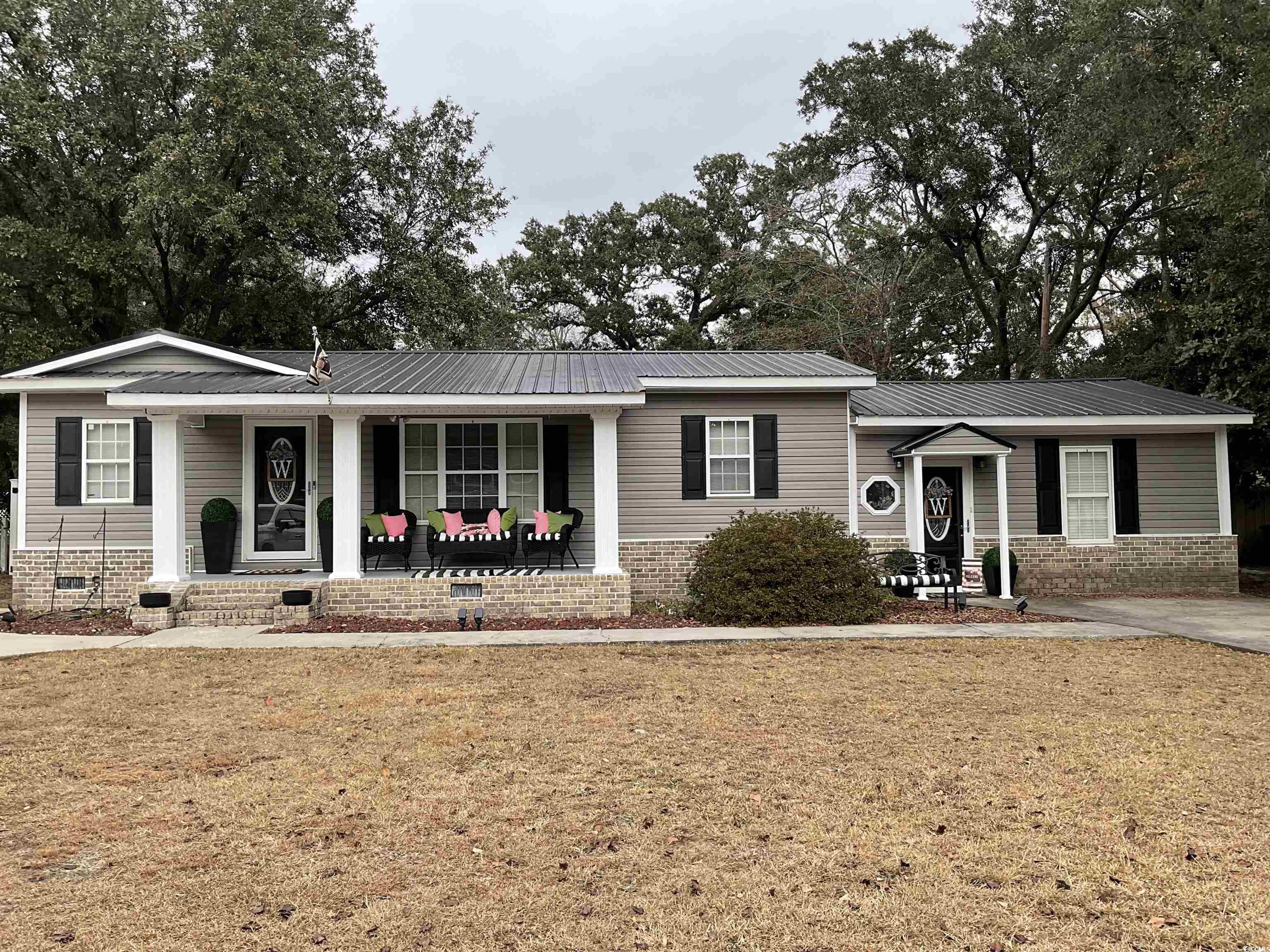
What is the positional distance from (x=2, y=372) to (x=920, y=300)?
23667 millimetres

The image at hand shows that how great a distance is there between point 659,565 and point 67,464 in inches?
349

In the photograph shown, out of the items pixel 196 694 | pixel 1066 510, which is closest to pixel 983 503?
pixel 1066 510

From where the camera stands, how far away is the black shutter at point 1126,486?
12906mm

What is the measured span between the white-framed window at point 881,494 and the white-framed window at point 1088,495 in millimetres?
2976

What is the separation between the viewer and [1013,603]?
451 inches

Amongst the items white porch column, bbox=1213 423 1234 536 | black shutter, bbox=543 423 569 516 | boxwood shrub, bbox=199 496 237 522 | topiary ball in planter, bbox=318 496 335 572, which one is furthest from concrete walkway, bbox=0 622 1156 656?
white porch column, bbox=1213 423 1234 536

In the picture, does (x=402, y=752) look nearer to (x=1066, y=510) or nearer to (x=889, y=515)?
(x=889, y=515)

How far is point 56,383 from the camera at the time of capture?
35.7 feet

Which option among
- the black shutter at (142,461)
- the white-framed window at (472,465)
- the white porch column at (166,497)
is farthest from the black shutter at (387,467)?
the black shutter at (142,461)

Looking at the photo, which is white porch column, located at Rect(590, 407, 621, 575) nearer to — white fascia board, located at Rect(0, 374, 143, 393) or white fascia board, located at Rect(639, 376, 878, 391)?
white fascia board, located at Rect(639, 376, 878, 391)

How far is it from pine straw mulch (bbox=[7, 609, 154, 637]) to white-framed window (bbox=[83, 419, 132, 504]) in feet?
5.71

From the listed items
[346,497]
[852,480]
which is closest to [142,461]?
[346,497]

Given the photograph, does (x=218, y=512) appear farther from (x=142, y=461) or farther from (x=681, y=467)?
(x=681, y=467)

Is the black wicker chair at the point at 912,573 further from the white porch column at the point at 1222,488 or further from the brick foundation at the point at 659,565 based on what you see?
the white porch column at the point at 1222,488
